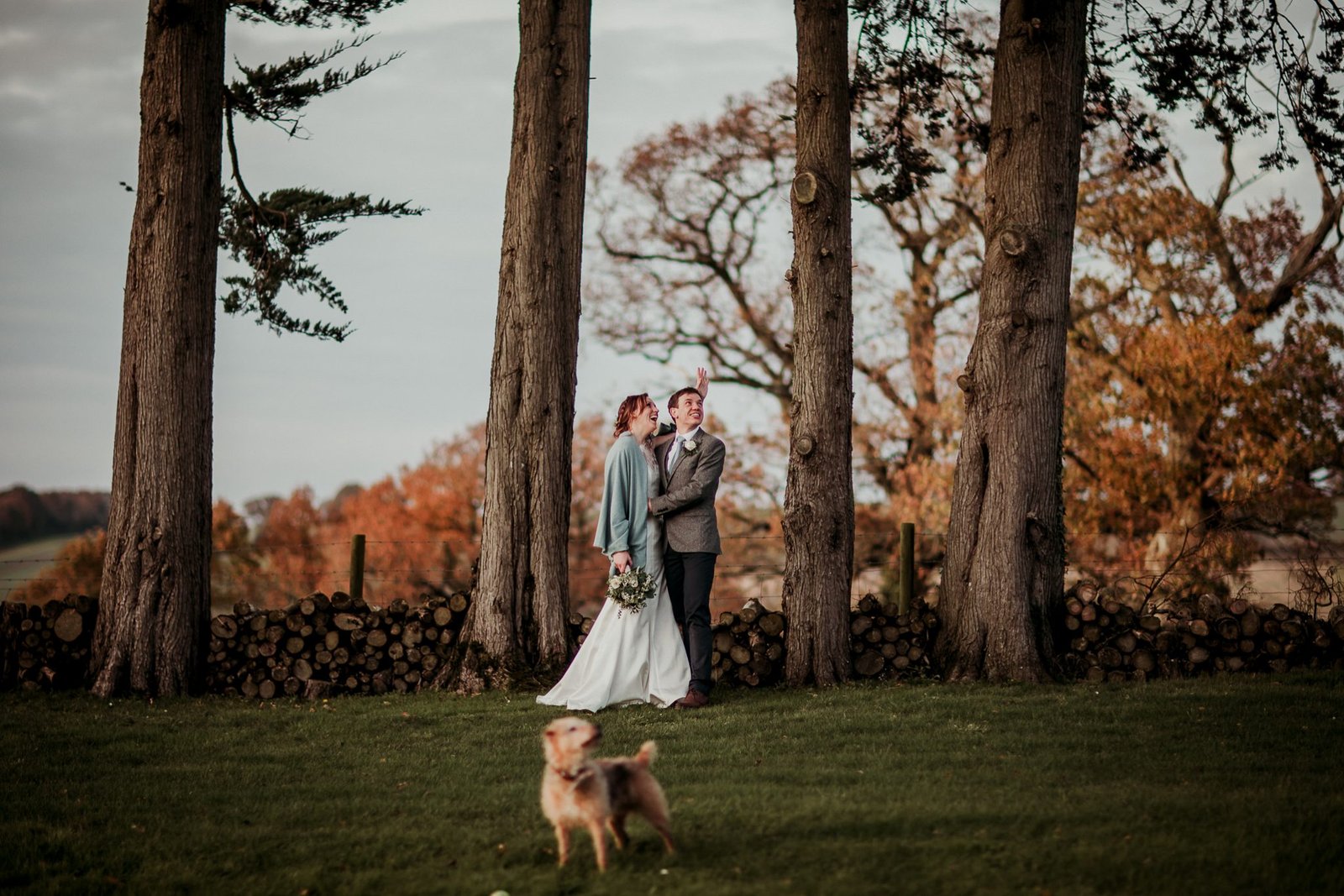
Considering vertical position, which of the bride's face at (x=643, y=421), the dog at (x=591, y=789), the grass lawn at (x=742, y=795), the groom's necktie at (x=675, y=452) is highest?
the bride's face at (x=643, y=421)

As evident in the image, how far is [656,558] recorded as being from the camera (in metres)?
9.06

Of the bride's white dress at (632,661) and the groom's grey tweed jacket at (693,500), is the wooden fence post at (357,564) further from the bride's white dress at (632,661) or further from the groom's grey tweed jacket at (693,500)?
the groom's grey tweed jacket at (693,500)

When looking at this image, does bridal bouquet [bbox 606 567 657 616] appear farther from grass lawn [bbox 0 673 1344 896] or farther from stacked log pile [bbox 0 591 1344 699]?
stacked log pile [bbox 0 591 1344 699]

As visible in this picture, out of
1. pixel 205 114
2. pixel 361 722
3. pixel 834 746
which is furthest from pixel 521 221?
pixel 834 746

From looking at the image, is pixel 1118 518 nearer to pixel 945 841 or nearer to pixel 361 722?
pixel 361 722

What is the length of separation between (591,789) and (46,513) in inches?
1542

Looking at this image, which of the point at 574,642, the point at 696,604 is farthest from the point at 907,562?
the point at 696,604

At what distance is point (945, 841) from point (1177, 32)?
348 inches

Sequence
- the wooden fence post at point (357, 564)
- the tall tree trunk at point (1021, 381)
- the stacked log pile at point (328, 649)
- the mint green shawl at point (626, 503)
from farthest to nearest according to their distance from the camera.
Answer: the wooden fence post at point (357, 564), the stacked log pile at point (328, 649), the tall tree trunk at point (1021, 381), the mint green shawl at point (626, 503)

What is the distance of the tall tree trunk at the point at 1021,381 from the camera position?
973 centimetres

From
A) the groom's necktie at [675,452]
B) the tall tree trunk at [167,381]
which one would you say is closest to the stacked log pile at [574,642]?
the tall tree trunk at [167,381]

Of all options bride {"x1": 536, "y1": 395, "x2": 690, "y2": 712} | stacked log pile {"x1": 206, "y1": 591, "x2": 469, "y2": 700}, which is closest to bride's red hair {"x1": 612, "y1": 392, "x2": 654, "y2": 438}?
bride {"x1": 536, "y1": 395, "x2": 690, "y2": 712}

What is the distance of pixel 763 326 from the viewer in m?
26.3

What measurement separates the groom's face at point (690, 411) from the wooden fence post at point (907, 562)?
3901mm
